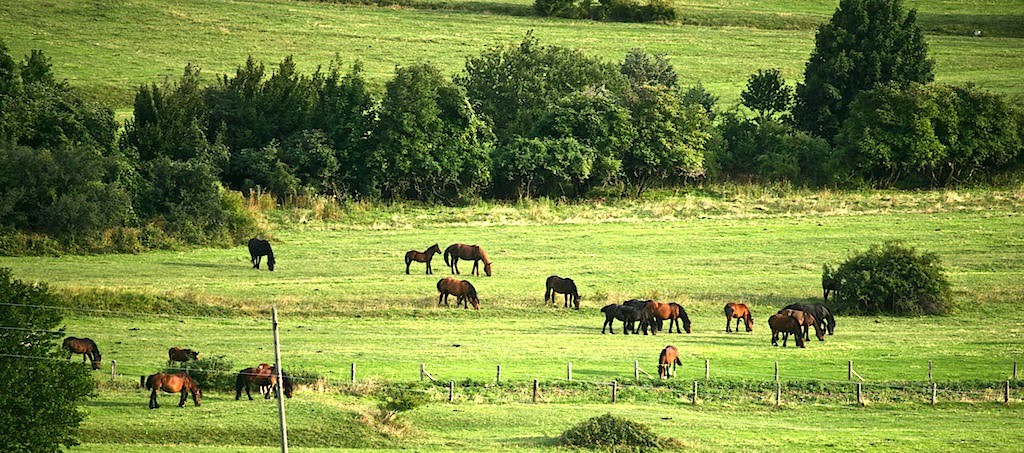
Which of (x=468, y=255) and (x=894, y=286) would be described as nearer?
(x=894, y=286)

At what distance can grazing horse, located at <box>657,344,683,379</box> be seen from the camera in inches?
1601

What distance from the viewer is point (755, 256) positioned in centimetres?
6028

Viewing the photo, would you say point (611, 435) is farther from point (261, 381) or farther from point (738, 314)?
point (738, 314)

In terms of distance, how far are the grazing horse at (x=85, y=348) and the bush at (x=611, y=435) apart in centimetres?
1441

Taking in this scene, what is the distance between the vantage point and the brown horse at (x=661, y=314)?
47.3 metres

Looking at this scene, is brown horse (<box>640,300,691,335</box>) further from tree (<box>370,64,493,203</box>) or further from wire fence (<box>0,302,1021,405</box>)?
tree (<box>370,64,493,203</box>)

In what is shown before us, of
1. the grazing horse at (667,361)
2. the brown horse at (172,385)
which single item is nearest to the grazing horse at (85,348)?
the brown horse at (172,385)

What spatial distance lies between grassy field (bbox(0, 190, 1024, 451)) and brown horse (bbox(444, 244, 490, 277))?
746mm

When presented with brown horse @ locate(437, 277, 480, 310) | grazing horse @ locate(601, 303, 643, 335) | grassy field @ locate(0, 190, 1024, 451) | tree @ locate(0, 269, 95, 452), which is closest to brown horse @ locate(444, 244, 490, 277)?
grassy field @ locate(0, 190, 1024, 451)

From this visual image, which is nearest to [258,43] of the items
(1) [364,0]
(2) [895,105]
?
(1) [364,0]

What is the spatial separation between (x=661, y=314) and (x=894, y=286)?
31.7 feet

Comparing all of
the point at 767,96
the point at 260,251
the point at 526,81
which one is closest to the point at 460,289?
the point at 260,251

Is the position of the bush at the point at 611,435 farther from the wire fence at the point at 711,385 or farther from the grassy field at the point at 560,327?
the wire fence at the point at 711,385

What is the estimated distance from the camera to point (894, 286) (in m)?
51.2
